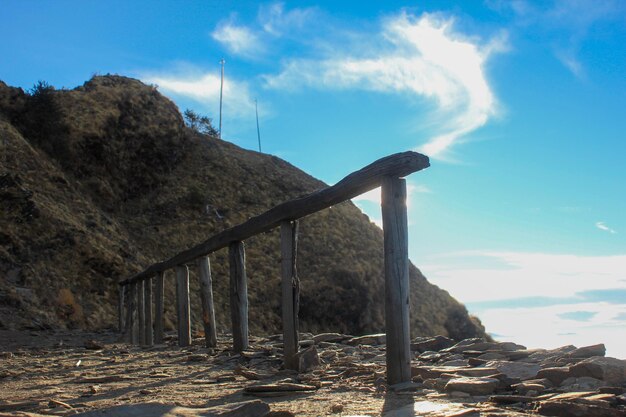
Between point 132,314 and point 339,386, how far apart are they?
1405 centimetres

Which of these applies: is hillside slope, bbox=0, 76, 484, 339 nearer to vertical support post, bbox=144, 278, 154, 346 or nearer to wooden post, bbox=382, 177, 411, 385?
vertical support post, bbox=144, 278, 154, 346

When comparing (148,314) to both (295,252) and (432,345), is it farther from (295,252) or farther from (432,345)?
(295,252)

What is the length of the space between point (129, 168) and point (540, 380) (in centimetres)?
3636

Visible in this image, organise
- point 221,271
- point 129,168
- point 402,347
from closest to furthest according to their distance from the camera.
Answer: point 402,347
point 221,271
point 129,168

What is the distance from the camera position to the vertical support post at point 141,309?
16.3 m

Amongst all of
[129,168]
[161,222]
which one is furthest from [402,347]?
[129,168]

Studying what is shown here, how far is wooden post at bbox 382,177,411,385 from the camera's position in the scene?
5.65 meters

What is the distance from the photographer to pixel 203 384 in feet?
21.3

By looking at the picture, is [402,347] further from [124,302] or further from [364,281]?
[364,281]

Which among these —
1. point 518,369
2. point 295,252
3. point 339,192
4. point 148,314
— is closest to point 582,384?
point 518,369

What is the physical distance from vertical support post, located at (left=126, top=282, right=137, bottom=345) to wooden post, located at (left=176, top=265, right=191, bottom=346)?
18.2 feet

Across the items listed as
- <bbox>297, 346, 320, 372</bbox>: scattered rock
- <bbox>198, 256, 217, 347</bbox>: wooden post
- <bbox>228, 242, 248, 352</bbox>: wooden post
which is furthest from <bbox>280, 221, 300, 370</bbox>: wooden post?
<bbox>198, 256, 217, 347</bbox>: wooden post

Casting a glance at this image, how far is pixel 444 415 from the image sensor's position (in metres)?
3.87

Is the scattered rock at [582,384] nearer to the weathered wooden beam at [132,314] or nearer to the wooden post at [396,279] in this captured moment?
the wooden post at [396,279]
